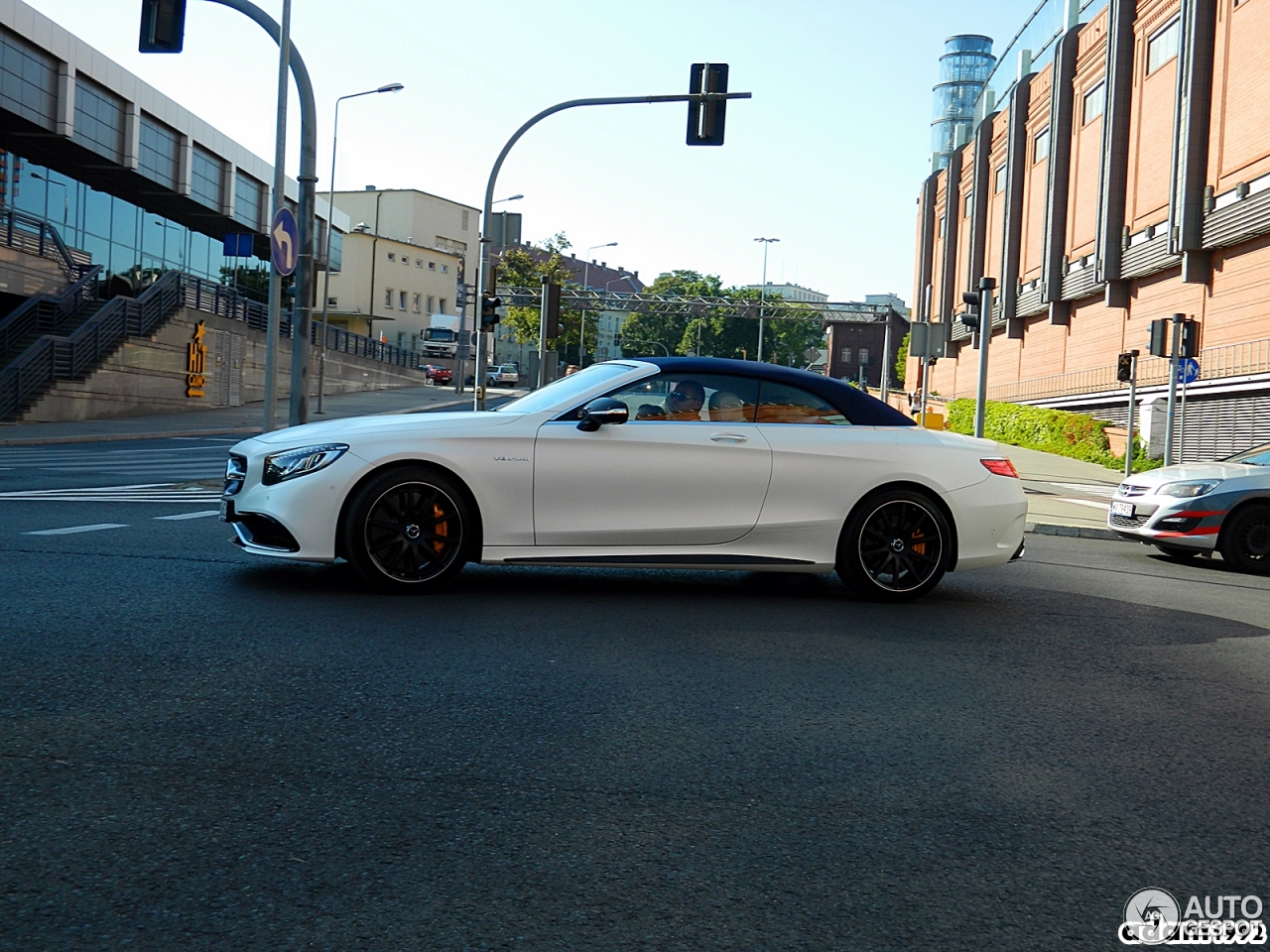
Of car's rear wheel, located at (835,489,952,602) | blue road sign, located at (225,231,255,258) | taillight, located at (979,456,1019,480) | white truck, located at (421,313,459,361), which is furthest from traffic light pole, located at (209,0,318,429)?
white truck, located at (421,313,459,361)

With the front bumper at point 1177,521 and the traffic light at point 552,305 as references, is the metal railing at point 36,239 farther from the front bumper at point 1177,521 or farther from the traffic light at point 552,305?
the front bumper at point 1177,521

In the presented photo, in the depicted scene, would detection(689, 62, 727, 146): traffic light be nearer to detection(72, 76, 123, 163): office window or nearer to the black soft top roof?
the black soft top roof

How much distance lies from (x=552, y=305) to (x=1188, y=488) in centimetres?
1744

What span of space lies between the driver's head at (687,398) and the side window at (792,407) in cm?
39

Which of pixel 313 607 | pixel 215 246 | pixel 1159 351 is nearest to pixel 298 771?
pixel 313 607

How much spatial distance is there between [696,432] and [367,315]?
84317 millimetres

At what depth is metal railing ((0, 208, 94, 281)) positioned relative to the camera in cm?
3247

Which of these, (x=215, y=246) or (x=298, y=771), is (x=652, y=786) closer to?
(x=298, y=771)

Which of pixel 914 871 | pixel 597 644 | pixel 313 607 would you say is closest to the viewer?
pixel 914 871

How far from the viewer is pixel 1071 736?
500 cm

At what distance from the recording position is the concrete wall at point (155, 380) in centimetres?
3241

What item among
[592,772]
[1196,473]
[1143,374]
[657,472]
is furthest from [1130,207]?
[592,772]

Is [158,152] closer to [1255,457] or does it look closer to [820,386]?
[1255,457]

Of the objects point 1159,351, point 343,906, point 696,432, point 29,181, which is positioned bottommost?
point 343,906
